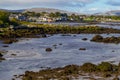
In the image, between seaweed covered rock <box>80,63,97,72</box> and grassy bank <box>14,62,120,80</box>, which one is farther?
seaweed covered rock <box>80,63,97,72</box>

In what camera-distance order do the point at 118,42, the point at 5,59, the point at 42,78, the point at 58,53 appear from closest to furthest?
the point at 42,78 < the point at 5,59 < the point at 58,53 < the point at 118,42

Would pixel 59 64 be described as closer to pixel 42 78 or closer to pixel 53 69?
pixel 53 69

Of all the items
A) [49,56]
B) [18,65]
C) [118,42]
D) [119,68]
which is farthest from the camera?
[118,42]

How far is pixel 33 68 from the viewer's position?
3391cm

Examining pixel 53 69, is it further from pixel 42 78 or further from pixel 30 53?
pixel 30 53

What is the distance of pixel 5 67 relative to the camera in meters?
34.2

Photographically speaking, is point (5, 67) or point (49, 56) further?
point (49, 56)

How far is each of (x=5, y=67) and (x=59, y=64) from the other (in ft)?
19.7

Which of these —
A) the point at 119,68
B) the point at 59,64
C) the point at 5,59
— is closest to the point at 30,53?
the point at 5,59

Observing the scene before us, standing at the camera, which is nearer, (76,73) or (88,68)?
(76,73)

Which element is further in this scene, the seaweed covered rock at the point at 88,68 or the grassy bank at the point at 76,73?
the seaweed covered rock at the point at 88,68

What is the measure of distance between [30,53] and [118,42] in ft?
71.3

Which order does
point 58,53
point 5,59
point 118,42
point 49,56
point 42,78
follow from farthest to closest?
point 118,42 < point 58,53 < point 49,56 < point 5,59 < point 42,78

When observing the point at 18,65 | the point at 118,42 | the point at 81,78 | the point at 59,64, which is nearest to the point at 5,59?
the point at 18,65
